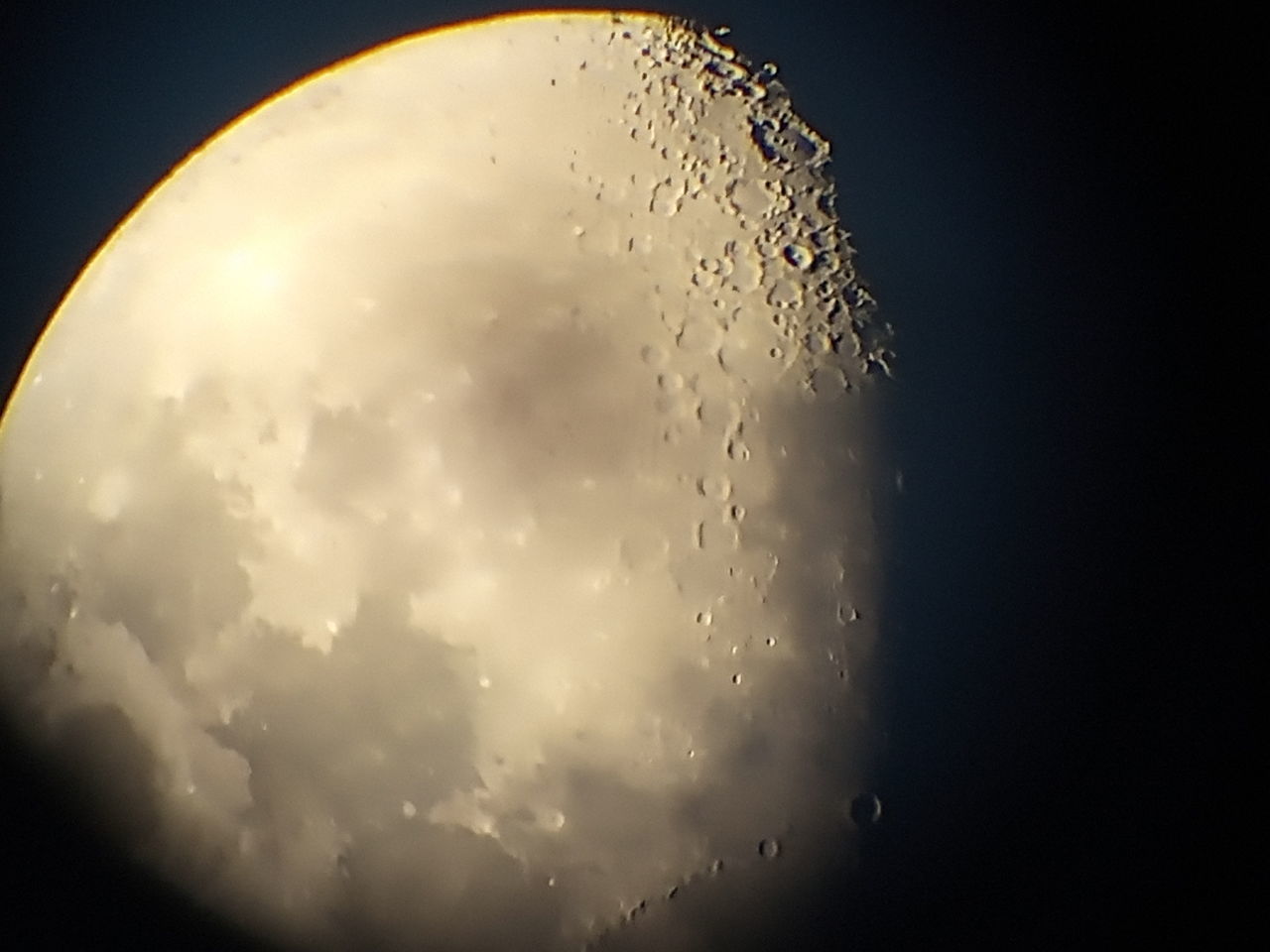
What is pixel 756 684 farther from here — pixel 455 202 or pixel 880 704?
pixel 455 202

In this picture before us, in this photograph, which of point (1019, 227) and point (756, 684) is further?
point (1019, 227)

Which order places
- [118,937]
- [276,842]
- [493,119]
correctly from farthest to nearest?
1. [118,937]
2. [493,119]
3. [276,842]

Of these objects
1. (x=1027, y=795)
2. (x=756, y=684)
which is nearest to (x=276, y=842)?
(x=756, y=684)

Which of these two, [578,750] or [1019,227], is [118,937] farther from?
[1019,227]

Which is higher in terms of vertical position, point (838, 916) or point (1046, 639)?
point (1046, 639)

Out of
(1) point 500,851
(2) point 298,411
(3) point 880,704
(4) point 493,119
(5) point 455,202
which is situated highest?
(4) point 493,119

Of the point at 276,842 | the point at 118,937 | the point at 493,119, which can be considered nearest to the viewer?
the point at 276,842

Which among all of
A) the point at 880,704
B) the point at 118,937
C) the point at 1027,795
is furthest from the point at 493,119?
the point at 118,937
